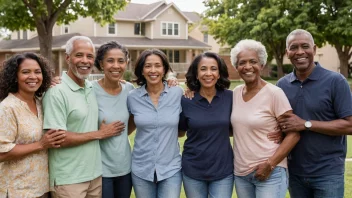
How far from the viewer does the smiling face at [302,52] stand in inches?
160

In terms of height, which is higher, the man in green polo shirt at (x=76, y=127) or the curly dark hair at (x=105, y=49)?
the curly dark hair at (x=105, y=49)

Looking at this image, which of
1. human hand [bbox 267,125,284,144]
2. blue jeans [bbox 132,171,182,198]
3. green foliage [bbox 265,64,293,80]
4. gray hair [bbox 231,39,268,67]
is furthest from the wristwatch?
green foliage [bbox 265,64,293,80]

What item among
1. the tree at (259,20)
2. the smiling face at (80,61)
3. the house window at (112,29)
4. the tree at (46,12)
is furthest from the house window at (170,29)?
the smiling face at (80,61)

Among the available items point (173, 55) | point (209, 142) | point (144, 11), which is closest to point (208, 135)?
point (209, 142)

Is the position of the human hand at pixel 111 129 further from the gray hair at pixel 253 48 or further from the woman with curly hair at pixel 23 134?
the gray hair at pixel 253 48

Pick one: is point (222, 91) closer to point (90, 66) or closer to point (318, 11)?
point (90, 66)

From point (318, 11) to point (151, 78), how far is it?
85.0ft

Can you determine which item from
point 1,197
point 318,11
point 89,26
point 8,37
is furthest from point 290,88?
point 8,37

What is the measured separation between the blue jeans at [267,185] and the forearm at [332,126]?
0.51m

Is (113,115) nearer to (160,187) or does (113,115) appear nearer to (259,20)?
(160,187)

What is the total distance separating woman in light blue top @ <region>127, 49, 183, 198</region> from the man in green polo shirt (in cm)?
30

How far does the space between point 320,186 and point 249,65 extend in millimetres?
1347

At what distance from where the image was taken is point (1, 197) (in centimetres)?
365

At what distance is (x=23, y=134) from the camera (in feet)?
12.1
